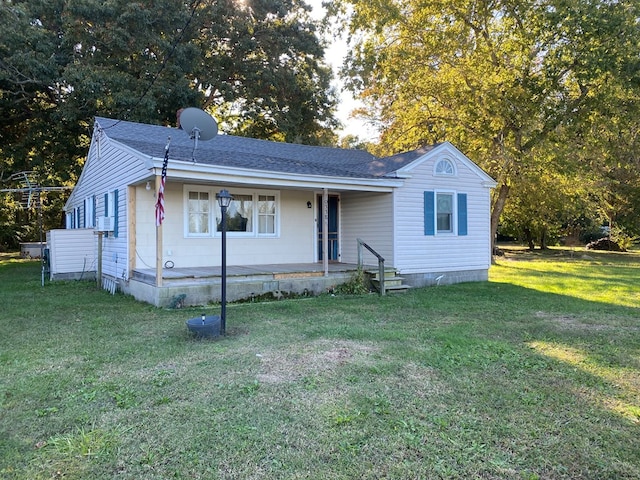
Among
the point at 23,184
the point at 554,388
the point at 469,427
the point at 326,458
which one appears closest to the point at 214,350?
the point at 326,458

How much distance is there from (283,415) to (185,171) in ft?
17.4

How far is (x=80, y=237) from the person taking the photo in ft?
36.9

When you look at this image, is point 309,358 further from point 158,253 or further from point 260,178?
point 260,178

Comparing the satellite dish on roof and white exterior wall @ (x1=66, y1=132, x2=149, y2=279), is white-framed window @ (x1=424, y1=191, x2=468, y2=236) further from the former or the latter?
white exterior wall @ (x1=66, y1=132, x2=149, y2=279)

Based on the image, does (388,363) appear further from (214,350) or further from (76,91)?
(76,91)

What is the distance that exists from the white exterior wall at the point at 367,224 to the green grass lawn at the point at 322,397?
3583 mm

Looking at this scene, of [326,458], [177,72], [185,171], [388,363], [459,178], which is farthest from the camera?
[177,72]

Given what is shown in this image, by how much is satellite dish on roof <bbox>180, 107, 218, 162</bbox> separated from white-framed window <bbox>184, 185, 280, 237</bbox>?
1910 millimetres

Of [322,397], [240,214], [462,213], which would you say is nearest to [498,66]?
[462,213]

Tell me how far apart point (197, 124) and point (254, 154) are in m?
3.68

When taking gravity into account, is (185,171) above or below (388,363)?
above

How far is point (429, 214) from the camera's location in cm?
1018

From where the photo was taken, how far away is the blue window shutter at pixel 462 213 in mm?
10648

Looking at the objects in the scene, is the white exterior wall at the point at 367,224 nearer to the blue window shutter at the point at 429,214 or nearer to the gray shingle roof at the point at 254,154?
the gray shingle roof at the point at 254,154
